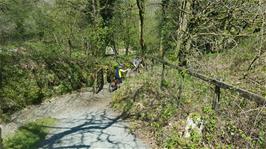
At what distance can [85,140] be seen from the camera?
828cm

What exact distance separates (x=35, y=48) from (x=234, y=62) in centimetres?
1196

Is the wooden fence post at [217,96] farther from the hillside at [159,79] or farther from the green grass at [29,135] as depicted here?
the green grass at [29,135]

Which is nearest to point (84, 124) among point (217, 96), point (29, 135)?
point (29, 135)

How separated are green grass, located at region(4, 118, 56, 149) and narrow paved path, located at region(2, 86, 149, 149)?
285 millimetres

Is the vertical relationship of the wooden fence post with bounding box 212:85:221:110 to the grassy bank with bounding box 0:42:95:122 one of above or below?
above

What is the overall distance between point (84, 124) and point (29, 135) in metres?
1.88

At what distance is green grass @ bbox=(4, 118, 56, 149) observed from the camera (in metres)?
8.76

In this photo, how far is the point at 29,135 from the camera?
9.63m

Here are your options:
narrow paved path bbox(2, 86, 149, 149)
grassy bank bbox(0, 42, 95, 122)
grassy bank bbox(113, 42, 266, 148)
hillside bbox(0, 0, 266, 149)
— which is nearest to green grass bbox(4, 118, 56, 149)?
hillside bbox(0, 0, 266, 149)

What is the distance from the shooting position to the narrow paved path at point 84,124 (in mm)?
8070

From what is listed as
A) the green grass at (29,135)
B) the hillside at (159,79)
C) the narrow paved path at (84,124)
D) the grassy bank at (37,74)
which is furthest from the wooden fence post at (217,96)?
the grassy bank at (37,74)

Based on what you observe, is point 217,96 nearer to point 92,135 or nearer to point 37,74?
point 92,135

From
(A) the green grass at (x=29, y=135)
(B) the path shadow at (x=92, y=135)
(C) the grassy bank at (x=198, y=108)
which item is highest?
(C) the grassy bank at (x=198, y=108)

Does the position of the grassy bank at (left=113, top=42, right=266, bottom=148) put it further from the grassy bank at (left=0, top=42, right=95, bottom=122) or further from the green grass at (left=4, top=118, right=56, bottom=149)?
the grassy bank at (left=0, top=42, right=95, bottom=122)
